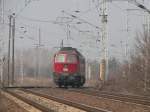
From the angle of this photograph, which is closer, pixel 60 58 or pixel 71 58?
pixel 71 58

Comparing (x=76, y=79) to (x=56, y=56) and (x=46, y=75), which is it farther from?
(x=46, y=75)

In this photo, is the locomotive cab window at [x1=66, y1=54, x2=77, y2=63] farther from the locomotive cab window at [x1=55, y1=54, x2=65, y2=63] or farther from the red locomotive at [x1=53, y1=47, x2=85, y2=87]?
the locomotive cab window at [x1=55, y1=54, x2=65, y2=63]

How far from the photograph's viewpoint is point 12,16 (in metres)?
62.2

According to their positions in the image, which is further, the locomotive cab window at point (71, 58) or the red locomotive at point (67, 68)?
the locomotive cab window at point (71, 58)

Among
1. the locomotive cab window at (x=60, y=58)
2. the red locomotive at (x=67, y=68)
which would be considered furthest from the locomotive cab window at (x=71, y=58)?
the locomotive cab window at (x=60, y=58)

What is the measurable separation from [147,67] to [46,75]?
73189 millimetres

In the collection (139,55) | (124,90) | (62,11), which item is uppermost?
(62,11)

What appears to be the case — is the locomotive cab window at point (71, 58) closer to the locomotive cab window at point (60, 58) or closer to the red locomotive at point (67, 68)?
the red locomotive at point (67, 68)

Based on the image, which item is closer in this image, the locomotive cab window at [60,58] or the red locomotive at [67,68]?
the red locomotive at [67,68]

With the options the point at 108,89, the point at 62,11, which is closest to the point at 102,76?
the point at 108,89

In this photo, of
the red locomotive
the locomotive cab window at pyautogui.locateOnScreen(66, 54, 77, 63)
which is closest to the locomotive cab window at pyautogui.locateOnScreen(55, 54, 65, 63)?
the red locomotive

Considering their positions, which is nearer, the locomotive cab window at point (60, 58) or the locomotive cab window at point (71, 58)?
the locomotive cab window at point (71, 58)

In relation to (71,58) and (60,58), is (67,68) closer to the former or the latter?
(71,58)

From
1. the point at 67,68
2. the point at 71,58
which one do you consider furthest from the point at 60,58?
the point at 67,68
